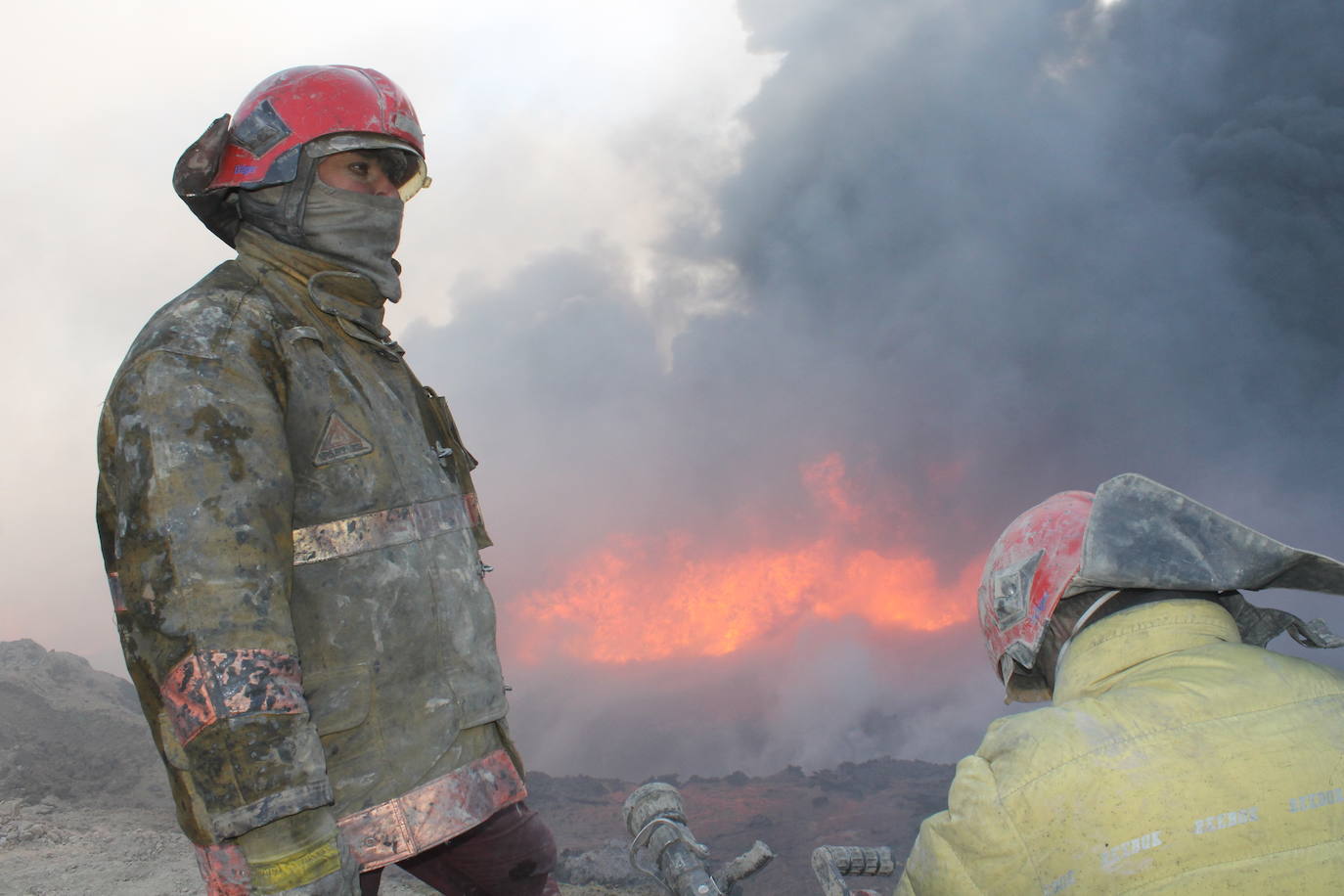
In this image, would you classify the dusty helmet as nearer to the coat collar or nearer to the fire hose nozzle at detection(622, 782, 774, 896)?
the coat collar

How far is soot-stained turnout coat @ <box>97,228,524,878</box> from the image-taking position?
6.65 feet

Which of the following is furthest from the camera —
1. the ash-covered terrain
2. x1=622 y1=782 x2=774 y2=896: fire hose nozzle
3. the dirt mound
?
the dirt mound

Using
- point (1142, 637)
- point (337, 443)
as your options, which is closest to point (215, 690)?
point (337, 443)

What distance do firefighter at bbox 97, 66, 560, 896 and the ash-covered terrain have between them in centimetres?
505

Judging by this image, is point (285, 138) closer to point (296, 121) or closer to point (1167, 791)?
point (296, 121)

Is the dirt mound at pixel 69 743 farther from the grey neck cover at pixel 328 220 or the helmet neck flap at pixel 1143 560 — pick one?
the helmet neck flap at pixel 1143 560

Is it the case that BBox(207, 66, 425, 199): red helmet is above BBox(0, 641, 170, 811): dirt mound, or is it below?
above

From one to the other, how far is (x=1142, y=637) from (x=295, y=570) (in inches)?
86.1

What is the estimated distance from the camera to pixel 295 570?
2367 millimetres

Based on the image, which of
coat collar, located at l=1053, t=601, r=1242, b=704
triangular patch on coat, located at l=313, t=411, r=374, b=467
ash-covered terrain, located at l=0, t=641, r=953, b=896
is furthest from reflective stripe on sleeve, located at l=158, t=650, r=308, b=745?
ash-covered terrain, located at l=0, t=641, r=953, b=896

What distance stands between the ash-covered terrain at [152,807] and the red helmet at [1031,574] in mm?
5742

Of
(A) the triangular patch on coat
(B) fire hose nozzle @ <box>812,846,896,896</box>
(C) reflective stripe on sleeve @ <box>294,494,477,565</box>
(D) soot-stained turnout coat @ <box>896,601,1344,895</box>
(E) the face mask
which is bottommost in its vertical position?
(B) fire hose nozzle @ <box>812,846,896,896</box>

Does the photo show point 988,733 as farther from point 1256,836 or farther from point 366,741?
point 366,741

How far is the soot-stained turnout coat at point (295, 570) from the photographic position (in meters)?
2.03
